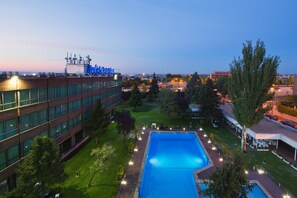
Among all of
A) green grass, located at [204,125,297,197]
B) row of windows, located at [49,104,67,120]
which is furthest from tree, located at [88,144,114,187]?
green grass, located at [204,125,297,197]

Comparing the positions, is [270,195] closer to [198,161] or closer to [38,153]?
[198,161]

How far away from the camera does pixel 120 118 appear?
3581cm

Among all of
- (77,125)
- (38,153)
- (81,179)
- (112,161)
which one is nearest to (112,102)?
(77,125)

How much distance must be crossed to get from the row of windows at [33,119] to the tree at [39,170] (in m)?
6.68

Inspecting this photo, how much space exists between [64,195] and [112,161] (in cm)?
867

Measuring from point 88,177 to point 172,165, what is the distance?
10.7 metres

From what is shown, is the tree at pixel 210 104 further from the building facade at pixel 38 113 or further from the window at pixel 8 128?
the window at pixel 8 128

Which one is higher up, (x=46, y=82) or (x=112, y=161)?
(x=46, y=82)

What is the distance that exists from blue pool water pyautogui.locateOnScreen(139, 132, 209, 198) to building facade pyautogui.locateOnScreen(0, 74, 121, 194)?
11.9m

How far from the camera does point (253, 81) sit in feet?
104

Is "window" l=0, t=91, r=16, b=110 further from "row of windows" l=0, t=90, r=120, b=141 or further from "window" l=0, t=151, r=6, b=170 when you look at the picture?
"window" l=0, t=151, r=6, b=170

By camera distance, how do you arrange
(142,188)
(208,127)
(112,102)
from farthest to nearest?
(112,102)
(208,127)
(142,188)

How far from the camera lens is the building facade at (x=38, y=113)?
21.2 meters

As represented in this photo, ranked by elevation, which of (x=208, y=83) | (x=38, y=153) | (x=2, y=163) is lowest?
(x=2, y=163)
